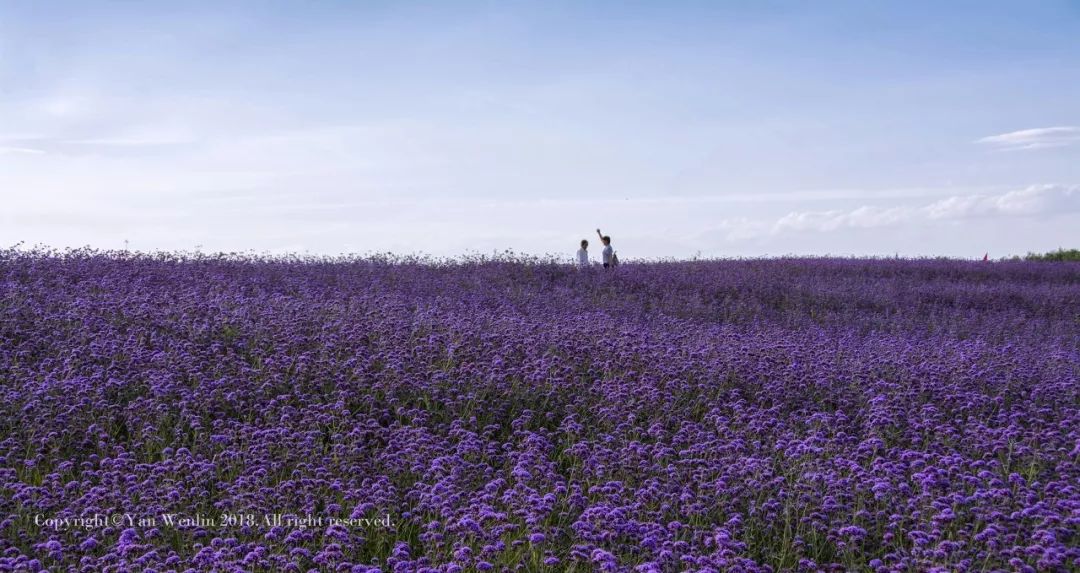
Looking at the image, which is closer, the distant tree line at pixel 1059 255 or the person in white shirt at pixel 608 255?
the person in white shirt at pixel 608 255

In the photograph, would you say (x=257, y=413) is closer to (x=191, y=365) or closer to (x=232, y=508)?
(x=191, y=365)

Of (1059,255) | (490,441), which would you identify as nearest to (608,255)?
(490,441)

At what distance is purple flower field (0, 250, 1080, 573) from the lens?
162 inches

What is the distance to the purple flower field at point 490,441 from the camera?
13.5 ft

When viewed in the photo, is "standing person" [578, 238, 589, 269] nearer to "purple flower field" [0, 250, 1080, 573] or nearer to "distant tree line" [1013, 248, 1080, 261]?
"purple flower field" [0, 250, 1080, 573]

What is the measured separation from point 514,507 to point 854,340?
7.39 m

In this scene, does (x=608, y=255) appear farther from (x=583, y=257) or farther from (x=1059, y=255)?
(x=1059, y=255)

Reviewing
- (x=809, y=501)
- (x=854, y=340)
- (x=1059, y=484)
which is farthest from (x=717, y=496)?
(x=854, y=340)

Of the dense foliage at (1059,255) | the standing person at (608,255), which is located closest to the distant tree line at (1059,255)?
the dense foliage at (1059,255)

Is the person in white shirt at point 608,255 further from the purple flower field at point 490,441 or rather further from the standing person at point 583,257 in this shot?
the purple flower field at point 490,441

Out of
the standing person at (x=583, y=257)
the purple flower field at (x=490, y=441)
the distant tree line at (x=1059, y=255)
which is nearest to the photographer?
the purple flower field at (x=490, y=441)

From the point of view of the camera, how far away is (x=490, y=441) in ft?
18.8

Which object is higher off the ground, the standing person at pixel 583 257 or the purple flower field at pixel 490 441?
the standing person at pixel 583 257

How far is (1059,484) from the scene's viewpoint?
4965 mm
